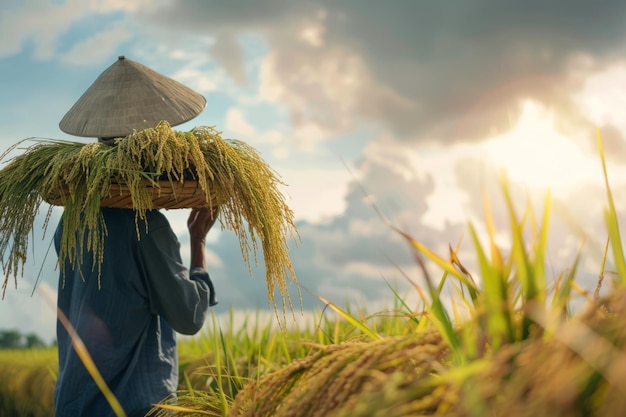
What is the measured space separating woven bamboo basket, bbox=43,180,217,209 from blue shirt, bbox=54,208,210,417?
12 cm

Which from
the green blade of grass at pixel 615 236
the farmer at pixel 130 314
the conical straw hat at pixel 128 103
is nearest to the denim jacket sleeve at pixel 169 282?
the farmer at pixel 130 314

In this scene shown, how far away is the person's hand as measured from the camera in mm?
3682

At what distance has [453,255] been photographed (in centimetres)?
215

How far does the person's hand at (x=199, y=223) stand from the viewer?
12.1 feet

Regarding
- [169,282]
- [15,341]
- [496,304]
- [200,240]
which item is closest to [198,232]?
[200,240]

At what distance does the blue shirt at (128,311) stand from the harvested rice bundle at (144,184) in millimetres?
147

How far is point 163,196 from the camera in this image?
321 centimetres

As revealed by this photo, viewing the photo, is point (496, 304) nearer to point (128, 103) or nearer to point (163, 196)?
point (163, 196)

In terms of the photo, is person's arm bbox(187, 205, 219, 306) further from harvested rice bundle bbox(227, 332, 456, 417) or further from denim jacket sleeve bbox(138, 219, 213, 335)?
harvested rice bundle bbox(227, 332, 456, 417)

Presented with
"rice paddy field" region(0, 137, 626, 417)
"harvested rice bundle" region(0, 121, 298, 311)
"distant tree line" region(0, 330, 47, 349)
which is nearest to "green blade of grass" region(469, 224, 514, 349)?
"rice paddy field" region(0, 137, 626, 417)

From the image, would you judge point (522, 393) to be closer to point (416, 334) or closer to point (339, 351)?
point (416, 334)

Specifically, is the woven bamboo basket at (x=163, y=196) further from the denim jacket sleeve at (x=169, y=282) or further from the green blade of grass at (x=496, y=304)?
the green blade of grass at (x=496, y=304)

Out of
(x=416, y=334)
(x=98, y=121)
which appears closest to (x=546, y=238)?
(x=416, y=334)

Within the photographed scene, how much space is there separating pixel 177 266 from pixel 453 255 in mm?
1596
